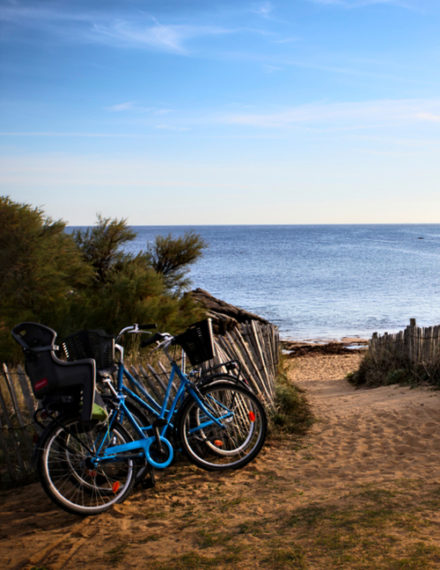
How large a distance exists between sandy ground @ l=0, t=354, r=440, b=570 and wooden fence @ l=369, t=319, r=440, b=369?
366 cm

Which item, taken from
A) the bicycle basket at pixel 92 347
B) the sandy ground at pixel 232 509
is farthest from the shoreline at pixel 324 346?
the bicycle basket at pixel 92 347

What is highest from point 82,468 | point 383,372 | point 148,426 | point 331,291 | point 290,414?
point 148,426

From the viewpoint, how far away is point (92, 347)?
4375mm

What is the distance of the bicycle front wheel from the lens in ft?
15.8

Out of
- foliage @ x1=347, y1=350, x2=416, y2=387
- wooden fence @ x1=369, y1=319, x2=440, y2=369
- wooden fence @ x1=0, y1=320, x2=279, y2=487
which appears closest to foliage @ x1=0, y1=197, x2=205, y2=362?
Result: foliage @ x1=347, y1=350, x2=416, y2=387

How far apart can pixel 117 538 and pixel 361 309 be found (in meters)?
30.9

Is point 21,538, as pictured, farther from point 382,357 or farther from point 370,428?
point 382,357

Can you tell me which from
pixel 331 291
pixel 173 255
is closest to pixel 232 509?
pixel 173 255

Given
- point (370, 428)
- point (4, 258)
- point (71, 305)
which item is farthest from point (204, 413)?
point (4, 258)

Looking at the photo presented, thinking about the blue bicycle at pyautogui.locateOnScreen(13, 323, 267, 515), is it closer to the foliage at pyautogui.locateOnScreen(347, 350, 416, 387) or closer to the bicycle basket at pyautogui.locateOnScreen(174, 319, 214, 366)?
the bicycle basket at pyautogui.locateOnScreen(174, 319, 214, 366)

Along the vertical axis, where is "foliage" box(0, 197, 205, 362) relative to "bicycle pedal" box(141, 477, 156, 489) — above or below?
above

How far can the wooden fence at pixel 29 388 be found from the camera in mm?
5086

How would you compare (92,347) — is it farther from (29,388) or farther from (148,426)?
(29,388)

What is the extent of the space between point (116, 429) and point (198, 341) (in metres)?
1.01
